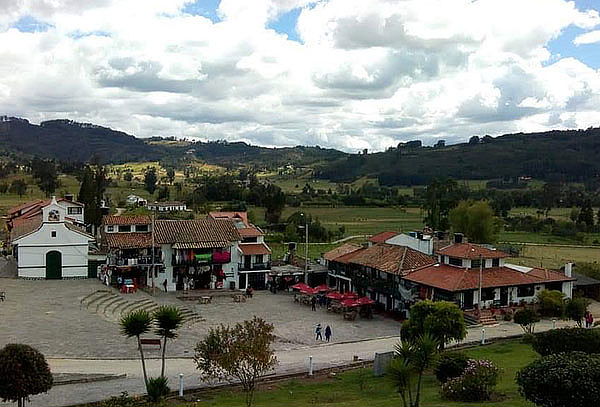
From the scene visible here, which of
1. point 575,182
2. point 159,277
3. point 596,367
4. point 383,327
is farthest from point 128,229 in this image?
point 575,182

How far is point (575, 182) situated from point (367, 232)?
9822 centimetres

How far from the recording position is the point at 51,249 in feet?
161

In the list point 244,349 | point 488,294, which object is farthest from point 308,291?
point 244,349

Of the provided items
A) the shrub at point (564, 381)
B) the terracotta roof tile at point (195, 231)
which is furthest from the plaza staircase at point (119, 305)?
the shrub at point (564, 381)

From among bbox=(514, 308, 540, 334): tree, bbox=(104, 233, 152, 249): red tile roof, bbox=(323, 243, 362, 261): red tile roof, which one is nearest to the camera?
bbox=(514, 308, 540, 334): tree

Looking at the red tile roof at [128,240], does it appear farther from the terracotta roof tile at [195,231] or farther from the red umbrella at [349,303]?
the red umbrella at [349,303]

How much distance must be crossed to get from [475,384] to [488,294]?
20.7 metres

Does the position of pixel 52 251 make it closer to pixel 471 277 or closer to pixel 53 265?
pixel 53 265

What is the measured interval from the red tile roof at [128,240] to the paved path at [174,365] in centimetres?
1980

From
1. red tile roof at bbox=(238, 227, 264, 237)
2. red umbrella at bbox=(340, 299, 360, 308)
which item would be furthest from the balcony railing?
red umbrella at bbox=(340, 299, 360, 308)

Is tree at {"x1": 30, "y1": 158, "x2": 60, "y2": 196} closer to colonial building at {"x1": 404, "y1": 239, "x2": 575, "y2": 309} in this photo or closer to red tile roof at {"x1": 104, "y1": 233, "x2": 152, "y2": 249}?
red tile roof at {"x1": 104, "y1": 233, "x2": 152, "y2": 249}

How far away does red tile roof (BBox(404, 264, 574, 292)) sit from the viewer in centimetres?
3869

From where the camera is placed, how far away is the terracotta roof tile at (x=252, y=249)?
49.8 metres

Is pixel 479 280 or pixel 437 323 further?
pixel 479 280
